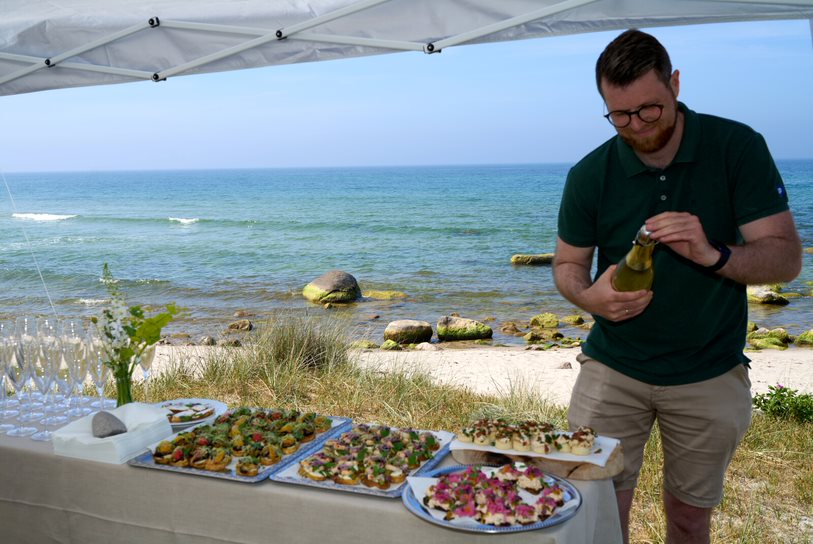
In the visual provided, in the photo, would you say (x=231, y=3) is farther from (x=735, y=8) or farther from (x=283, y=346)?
(x=283, y=346)

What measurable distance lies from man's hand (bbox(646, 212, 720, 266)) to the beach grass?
198 cm

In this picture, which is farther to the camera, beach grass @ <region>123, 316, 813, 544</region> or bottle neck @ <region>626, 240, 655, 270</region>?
beach grass @ <region>123, 316, 813, 544</region>

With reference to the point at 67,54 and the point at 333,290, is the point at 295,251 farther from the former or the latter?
the point at 67,54

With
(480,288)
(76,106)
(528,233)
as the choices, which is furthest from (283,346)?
(76,106)

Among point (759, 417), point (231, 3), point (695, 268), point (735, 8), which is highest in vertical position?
point (231, 3)

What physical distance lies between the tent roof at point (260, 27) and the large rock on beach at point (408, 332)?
887cm

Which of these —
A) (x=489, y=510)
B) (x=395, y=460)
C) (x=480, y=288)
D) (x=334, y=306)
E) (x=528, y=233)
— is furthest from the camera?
(x=528, y=233)

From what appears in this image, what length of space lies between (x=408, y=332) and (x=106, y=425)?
1024cm

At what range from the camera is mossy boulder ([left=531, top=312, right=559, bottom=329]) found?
44.0ft

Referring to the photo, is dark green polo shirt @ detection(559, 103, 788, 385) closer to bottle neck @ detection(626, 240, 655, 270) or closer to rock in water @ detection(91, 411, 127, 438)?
bottle neck @ detection(626, 240, 655, 270)

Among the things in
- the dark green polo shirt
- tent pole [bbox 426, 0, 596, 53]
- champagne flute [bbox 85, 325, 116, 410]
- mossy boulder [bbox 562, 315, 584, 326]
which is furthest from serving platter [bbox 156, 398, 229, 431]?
mossy boulder [bbox 562, 315, 584, 326]

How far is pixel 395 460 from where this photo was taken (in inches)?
74.1

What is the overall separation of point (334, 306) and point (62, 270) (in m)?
11.2

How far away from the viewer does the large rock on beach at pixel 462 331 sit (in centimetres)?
Result: 1241
